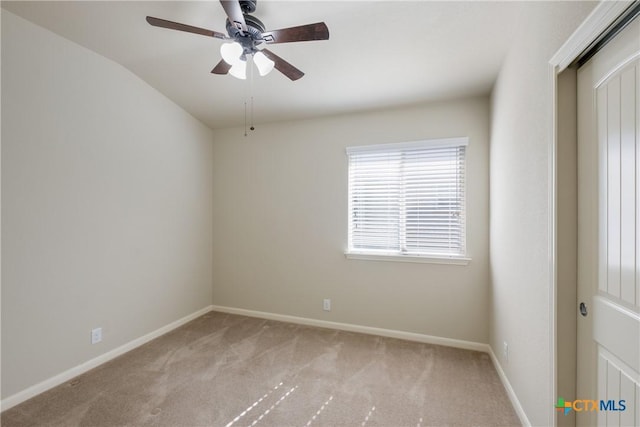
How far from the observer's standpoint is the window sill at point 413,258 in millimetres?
2719

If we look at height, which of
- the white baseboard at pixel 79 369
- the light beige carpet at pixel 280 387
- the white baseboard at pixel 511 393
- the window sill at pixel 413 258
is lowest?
the light beige carpet at pixel 280 387

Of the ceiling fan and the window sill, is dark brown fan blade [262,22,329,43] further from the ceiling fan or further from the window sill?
the window sill

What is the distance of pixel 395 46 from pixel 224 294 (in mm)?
3435

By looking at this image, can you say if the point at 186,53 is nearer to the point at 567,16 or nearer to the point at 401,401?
the point at 567,16

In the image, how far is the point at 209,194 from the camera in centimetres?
375

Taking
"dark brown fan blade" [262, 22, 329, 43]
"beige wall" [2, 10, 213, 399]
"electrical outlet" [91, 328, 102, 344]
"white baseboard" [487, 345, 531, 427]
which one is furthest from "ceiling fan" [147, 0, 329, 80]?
"white baseboard" [487, 345, 531, 427]

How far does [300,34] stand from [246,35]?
0.36 metres

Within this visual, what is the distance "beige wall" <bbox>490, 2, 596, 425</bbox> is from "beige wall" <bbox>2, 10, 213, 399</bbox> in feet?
10.7

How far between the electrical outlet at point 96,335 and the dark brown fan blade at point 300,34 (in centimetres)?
275

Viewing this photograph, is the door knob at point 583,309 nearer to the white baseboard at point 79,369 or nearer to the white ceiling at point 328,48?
the white ceiling at point 328,48

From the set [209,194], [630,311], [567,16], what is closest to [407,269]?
[630,311]

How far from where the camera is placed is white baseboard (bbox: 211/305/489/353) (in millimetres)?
2699

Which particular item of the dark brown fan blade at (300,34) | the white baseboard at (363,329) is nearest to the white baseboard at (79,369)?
the white baseboard at (363,329)

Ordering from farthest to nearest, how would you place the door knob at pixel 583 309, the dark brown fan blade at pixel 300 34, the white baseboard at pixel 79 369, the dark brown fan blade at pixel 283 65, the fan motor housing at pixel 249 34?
1. the white baseboard at pixel 79 369
2. the dark brown fan blade at pixel 283 65
3. the fan motor housing at pixel 249 34
4. the dark brown fan blade at pixel 300 34
5. the door knob at pixel 583 309
